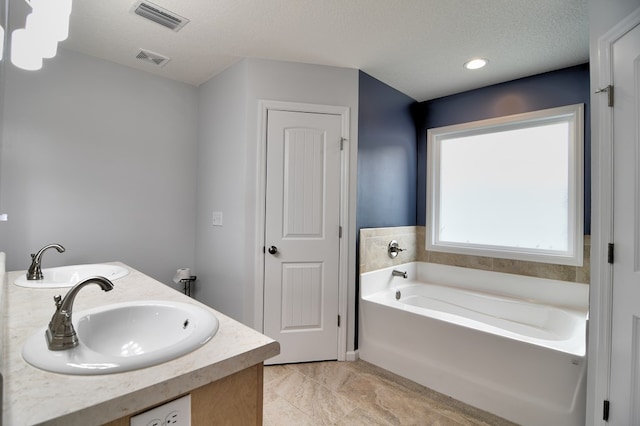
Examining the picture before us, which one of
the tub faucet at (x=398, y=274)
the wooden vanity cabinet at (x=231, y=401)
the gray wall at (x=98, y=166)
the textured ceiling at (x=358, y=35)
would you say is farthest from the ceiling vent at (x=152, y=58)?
the tub faucet at (x=398, y=274)

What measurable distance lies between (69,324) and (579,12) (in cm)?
Result: 289

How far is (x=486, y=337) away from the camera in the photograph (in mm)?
1948

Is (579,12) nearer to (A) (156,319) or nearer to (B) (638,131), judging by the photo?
(B) (638,131)

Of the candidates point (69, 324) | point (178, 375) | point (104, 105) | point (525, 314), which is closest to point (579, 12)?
point (525, 314)

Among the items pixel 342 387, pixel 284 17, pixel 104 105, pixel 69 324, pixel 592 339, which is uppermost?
pixel 284 17

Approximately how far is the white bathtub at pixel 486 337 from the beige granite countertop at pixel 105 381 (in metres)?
1.69

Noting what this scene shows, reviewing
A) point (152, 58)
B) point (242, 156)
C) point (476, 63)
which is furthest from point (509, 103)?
point (152, 58)

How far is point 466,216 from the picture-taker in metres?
3.14

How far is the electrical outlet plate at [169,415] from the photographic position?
0.64m

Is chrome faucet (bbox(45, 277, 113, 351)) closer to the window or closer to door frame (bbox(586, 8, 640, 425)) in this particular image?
door frame (bbox(586, 8, 640, 425))

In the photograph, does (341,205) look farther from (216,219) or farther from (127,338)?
(127,338)

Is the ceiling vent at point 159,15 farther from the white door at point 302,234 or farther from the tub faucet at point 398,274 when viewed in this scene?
the tub faucet at point 398,274

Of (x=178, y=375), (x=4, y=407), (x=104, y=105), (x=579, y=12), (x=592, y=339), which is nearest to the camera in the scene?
(x=4, y=407)

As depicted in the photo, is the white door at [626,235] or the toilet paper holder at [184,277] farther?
the toilet paper holder at [184,277]
